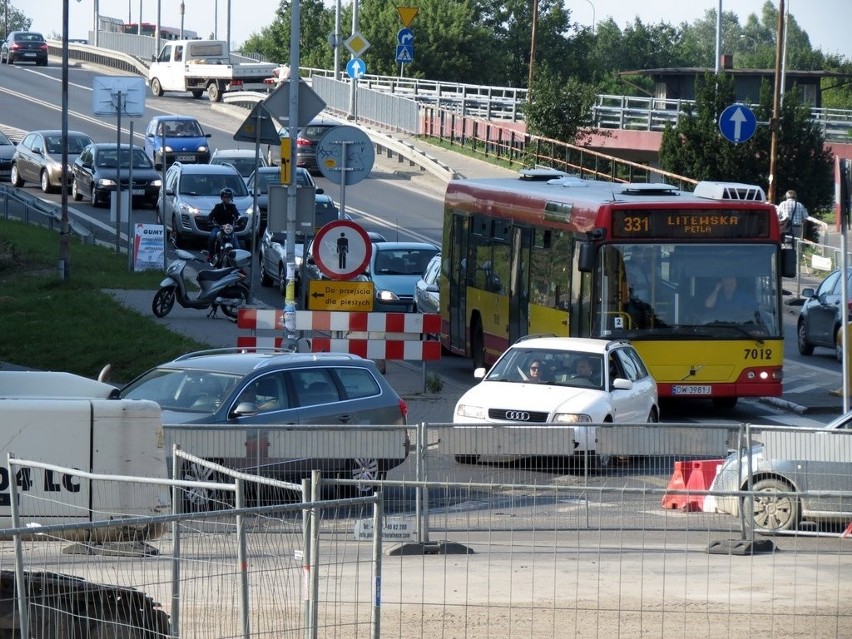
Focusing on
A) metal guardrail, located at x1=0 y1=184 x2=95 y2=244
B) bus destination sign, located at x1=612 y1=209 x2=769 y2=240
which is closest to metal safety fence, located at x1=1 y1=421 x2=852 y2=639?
bus destination sign, located at x1=612 y1=209 x2=769 y2=240

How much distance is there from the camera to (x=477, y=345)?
23078 millimetres

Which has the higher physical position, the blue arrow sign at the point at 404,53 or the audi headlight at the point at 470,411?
the blue arrow sign at the point at 404,53

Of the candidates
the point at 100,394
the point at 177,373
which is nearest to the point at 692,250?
the point at 177,373

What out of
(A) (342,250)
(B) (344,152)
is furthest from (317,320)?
(B) (344,152)

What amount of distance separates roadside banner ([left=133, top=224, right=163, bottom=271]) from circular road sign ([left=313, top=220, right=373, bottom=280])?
12.2 meters

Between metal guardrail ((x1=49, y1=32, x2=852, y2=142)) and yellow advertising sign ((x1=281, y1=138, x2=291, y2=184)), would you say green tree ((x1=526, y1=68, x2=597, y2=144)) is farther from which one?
yellow advertising sign ((x1=281, y1=138, x2=291, y2=184))

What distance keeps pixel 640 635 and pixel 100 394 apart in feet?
17.2

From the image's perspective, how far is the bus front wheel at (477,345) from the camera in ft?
74.9

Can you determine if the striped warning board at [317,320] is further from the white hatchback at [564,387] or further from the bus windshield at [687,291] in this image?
the bus windshield at [687,291]

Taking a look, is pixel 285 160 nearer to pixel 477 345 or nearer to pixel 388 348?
pixel 388 348

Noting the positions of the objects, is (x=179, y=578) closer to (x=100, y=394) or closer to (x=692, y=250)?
(x=100, y=394)

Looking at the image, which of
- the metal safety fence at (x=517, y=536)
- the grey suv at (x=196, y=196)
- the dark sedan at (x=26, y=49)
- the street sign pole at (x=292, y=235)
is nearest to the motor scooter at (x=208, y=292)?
the street sign pole at (x=292, y=235)

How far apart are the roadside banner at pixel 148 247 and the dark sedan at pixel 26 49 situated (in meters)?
52.7

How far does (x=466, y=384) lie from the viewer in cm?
2222
